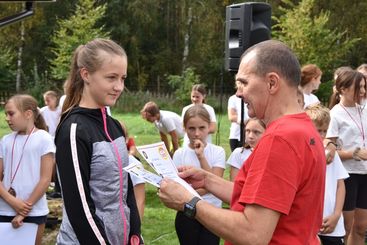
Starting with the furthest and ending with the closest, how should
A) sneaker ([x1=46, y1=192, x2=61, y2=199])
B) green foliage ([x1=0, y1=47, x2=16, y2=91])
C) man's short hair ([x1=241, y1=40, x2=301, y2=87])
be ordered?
green foliage ([x1=0, y1=47, x2=16, y2=91]), sneaker ([x1=46, y1=192, x2=61, y2=199]), man's short hair ([x1=241, y1=40, x2=301, y2=87])

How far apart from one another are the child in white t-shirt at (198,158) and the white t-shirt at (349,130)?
52.0 inches

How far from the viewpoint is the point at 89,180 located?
2.78 m

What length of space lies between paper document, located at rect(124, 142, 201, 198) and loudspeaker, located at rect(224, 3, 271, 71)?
436cm

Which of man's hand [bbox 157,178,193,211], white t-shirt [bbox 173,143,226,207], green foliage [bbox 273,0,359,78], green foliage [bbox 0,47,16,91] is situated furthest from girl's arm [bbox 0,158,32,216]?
green foliage [bbox 0,47,16,91]

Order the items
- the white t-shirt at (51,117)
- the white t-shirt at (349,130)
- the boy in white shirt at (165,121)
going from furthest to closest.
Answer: the white t-shirt at (51,117), the boy in white shirt at (165,121), the white t-shirt at (349,130)

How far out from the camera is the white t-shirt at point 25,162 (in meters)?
4.43

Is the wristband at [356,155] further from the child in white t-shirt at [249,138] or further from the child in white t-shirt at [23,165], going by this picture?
the child in white t-shirt at [23,165]

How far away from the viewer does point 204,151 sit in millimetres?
5141

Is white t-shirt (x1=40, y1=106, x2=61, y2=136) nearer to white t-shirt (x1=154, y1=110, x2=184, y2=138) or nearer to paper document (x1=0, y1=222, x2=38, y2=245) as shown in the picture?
white t-shirt (x1=154, y1=110, x2=184, y2=138)

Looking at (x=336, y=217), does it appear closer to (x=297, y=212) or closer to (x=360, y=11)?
(x=297, y=212)

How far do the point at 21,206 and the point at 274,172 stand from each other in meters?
2.76

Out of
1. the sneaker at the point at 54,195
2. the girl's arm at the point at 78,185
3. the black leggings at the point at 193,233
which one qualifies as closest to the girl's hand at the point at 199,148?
the black leggings at the point at 193,233

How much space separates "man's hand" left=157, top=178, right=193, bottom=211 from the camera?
248cm

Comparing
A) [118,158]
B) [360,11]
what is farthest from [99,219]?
[360,11]
